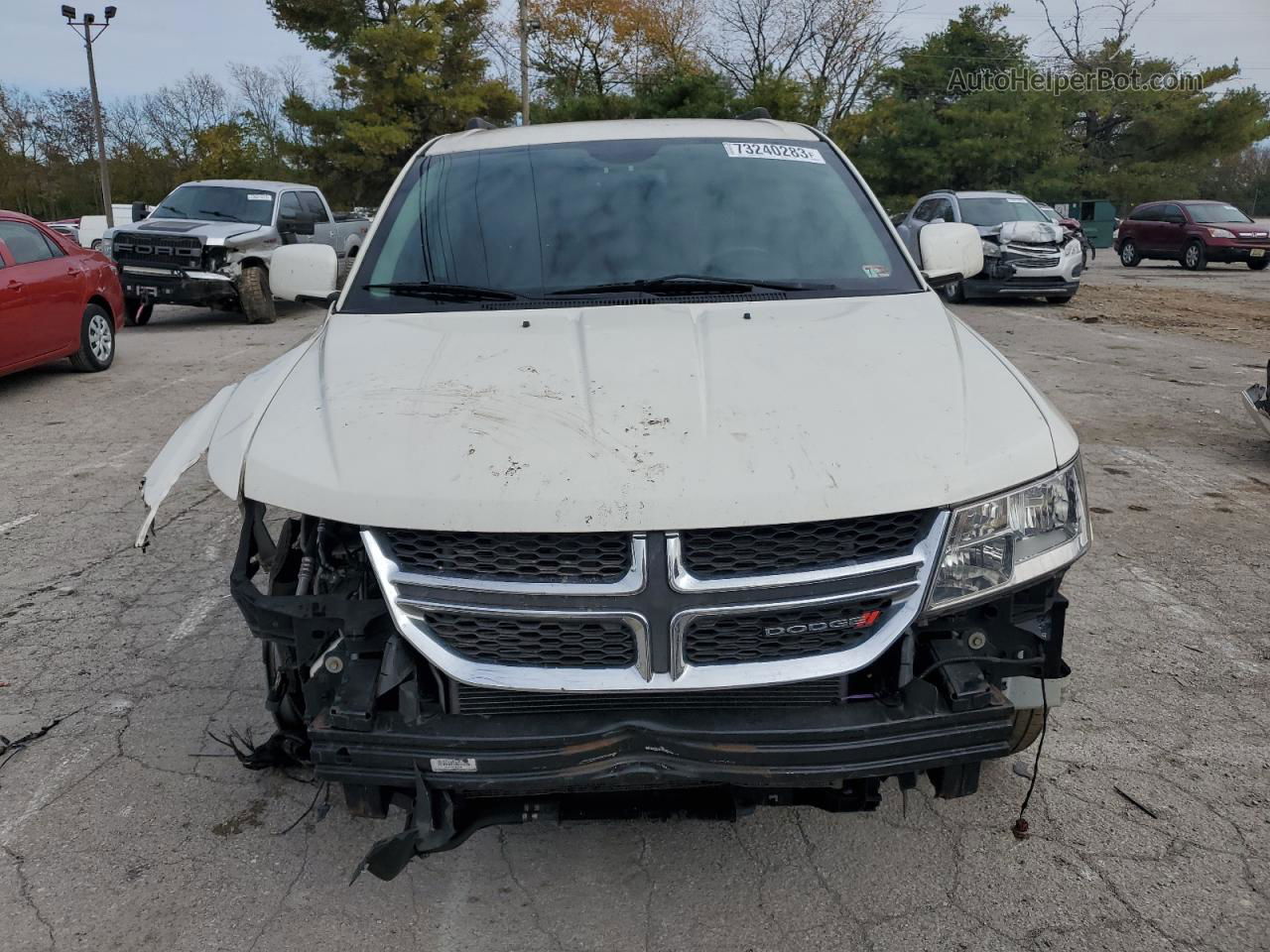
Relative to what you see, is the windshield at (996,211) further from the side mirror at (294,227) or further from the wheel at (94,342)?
the wheel at (94,342)

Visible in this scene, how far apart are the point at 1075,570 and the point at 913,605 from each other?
116 inches

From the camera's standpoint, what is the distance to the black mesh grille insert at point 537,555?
222 cm

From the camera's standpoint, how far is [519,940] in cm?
249

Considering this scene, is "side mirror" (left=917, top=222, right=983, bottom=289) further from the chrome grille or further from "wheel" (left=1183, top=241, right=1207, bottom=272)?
"wheel" (left=1183, top=241, right=1207, bottom=272)

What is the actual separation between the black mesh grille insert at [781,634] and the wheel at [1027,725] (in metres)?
0.49

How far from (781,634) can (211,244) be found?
1355cm

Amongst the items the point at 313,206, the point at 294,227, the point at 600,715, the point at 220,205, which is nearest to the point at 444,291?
the point at 600,715

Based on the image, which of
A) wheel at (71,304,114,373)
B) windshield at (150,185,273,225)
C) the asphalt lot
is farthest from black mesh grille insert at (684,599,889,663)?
windshield at (150,185,273,225)

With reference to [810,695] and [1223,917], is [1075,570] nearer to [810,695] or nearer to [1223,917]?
[1223,917]

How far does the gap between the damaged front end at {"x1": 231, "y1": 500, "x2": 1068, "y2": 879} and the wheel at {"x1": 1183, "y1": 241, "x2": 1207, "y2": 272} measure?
27285mm

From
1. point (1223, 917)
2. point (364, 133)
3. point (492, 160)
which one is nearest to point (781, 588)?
point (1223, 917)

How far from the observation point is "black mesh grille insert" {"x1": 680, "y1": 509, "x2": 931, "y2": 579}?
2.22m

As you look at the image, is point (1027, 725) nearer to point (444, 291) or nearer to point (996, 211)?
point (444, 291)

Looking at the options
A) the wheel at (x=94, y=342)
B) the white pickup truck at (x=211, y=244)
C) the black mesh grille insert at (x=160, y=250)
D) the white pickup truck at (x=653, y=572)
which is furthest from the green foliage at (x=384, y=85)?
the white pickup truck at (x=653, y=572)
